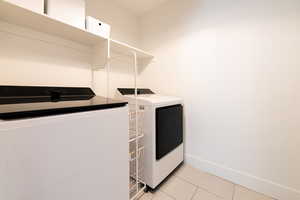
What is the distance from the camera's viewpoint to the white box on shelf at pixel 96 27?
1.25 meters

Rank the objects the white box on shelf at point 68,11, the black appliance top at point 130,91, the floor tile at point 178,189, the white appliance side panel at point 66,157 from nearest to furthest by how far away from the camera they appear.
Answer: the white appliance side panel at point 66,157
the white box on shelf at point 68,11
the floor tile at point 178,189
the black appliance top at point 130,91

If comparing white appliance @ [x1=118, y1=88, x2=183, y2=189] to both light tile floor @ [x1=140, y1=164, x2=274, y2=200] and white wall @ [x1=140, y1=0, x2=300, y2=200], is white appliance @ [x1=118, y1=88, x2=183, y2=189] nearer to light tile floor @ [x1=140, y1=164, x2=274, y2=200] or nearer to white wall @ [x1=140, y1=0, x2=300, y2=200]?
light tile floor @ [x1=140, y1=164, x2=274, y2=200]

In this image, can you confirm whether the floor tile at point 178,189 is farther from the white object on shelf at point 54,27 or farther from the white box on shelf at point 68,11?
the white box on shelf at point 68,11

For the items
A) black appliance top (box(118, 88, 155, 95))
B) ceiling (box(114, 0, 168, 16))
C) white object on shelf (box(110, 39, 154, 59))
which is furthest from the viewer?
ceiling (box(114, 0, 168, 16))

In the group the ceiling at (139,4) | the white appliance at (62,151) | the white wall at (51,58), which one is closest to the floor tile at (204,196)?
the white appliance at (62,151)

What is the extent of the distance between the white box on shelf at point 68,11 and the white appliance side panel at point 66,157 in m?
0.90

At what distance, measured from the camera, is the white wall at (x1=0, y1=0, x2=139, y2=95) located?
3.52 ft

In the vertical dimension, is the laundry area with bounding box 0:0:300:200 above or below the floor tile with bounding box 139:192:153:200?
above

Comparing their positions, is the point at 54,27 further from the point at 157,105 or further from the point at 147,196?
the point at 147,196

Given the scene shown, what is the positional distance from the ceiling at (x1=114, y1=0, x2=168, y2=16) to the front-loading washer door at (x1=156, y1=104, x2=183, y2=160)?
62.0 inches

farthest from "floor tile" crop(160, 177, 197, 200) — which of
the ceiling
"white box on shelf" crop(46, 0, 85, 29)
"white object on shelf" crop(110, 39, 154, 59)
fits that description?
the ceiling

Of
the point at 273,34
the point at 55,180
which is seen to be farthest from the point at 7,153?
the point at 273,34

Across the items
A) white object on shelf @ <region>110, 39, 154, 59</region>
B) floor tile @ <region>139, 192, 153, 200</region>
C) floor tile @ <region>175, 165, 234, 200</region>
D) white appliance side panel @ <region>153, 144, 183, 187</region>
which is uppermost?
white object on shelf @ <region>110, 39, 154, 59</region>

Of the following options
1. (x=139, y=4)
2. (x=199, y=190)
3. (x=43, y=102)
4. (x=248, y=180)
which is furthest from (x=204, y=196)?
(x=139, y=4)
